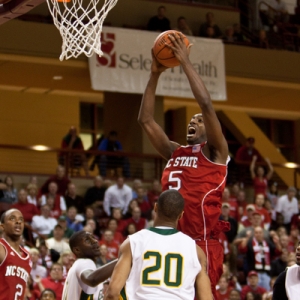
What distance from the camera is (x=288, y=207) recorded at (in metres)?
16.5

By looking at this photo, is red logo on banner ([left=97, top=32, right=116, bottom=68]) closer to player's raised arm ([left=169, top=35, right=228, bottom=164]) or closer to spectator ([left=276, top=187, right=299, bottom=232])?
spectator ([left=276, top=187, right=299, bottom=232])

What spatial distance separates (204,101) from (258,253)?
787cm

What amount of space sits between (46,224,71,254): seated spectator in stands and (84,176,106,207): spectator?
2671 mm

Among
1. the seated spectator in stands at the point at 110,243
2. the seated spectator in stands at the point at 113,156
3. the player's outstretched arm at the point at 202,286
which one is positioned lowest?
the player's outstretched arm at the point at 202,286

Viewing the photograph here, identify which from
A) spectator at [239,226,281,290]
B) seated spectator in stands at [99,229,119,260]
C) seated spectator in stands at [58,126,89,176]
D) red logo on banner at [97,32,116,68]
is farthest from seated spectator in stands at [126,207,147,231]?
red logo on banner at [97,32,116,68]

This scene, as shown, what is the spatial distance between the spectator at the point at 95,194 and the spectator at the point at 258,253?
10.1 ft

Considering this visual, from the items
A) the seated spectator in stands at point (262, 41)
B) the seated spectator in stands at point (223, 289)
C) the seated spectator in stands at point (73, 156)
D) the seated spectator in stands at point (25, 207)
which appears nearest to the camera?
the seated spectator in stands at point (223, 289)

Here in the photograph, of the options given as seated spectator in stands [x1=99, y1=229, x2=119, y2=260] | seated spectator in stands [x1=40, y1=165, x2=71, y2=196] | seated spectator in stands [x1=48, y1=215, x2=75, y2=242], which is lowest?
seated spectator in stands [x1=99, y1=229, x2=119, y2=260]

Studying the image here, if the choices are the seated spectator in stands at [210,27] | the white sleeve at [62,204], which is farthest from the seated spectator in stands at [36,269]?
the seated spectator in stands at [210,27]

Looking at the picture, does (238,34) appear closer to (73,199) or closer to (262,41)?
(262,41)

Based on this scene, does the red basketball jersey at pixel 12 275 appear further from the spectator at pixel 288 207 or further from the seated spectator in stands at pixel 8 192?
the spectator at pixel 288 207

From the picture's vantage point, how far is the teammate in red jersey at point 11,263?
269 inches

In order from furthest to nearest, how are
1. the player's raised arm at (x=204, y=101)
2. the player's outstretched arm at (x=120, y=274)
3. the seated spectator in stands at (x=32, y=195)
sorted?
1. the seated spectator in stands at (x=32, y=195)
2. the player's raised arm at (x=204, y=101)
3. the player's outstretched arm at (x=120, y=274)

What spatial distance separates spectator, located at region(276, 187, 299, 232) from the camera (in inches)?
648
